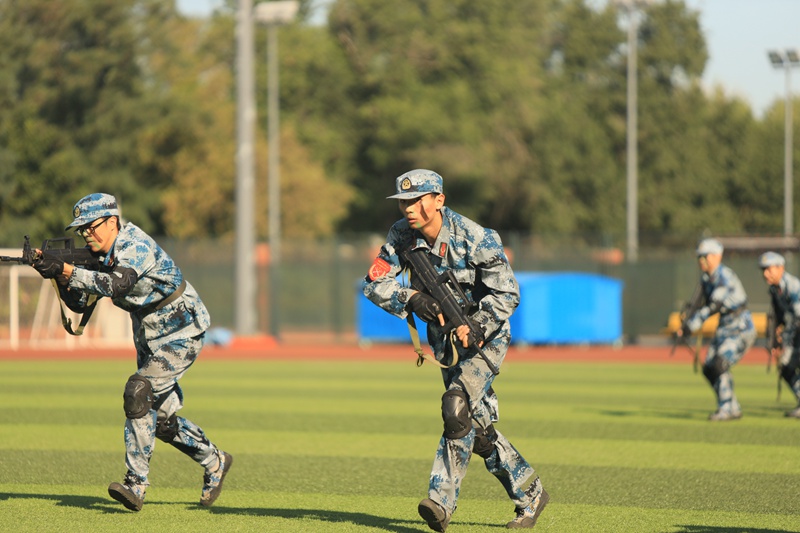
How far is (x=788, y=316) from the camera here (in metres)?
14.6

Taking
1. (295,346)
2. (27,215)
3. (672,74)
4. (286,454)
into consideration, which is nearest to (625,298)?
(295,346)

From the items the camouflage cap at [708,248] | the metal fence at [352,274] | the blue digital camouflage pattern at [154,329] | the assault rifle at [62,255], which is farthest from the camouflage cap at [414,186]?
the metal fence at [352,274]

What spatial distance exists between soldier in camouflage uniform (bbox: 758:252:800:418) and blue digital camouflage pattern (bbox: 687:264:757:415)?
1.14 ft

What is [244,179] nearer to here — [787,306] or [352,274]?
[352,274]

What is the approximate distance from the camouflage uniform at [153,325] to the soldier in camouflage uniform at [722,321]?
7233 millimetres

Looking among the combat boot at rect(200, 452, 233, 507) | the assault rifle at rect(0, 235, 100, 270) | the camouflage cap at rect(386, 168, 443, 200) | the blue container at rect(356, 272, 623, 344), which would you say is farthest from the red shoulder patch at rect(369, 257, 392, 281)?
the blue container at rect(356, 272, 623, 344)

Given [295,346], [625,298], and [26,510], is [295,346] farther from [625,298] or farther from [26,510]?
[26,510]

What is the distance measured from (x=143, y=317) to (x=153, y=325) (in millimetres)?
83

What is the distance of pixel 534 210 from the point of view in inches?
2450

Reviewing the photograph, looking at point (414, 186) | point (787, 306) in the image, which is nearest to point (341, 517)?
point (414, 186)

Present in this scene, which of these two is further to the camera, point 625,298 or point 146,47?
point 146,47

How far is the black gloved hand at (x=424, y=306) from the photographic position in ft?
23.3

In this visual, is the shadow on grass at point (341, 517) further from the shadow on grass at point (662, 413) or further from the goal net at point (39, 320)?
the goal net at point (39, 320)

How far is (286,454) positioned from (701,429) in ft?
15.4
